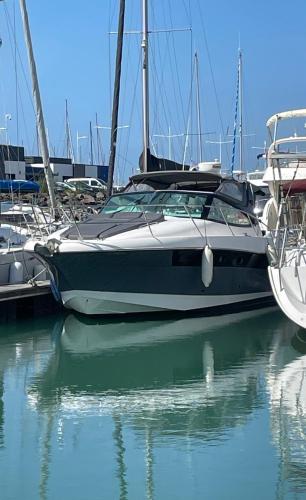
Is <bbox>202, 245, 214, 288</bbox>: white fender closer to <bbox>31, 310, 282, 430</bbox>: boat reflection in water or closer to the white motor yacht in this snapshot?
the white motor yacht

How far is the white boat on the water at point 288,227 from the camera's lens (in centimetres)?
1122

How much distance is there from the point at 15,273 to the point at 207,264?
427 cm

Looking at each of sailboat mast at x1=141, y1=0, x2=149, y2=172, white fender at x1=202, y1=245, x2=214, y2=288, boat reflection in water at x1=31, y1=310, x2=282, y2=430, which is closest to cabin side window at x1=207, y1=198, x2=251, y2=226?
white fender at x1=202, y1=245, x2=214, y2=288

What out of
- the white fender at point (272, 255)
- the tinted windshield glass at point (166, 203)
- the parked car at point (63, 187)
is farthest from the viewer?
the parked car at point (63, 187)

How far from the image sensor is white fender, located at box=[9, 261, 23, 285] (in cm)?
1484

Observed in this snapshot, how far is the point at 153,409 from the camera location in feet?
28.0

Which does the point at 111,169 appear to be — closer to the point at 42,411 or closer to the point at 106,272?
the point at 106,272

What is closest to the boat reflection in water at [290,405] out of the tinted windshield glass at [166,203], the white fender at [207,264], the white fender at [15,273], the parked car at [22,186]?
the white fender at [207,264]

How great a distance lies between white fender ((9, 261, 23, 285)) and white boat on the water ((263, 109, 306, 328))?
516 centimetres

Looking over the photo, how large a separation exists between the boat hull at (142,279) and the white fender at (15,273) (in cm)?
188

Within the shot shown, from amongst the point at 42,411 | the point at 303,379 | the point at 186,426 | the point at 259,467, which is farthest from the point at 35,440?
the point at 303,379

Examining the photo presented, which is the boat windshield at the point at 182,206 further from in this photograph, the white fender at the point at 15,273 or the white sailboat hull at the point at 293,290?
the white sailboat hull at the point at 293,290

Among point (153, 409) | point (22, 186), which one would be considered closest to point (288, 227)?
point (153, 409)

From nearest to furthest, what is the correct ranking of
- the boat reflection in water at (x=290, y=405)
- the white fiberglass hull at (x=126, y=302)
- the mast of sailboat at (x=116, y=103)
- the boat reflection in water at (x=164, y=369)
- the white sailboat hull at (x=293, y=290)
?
the boat reflection in water at (x=290, y=405), the boat reflection in water at (x=164, y=369), the white sailboat hull at (x=293, y=290), the white fiberglass hull at (x=126, y=302), the mast of sailboat at (x=116, y=103)
